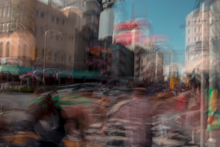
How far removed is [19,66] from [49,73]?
0.30 metres

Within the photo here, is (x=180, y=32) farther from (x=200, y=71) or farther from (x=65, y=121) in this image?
(x=65, y=121)

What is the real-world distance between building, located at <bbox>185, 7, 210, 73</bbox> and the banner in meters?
0.19

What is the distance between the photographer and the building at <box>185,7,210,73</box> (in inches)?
46.0

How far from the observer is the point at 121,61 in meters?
1.47

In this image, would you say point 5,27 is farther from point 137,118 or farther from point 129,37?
point 137,118

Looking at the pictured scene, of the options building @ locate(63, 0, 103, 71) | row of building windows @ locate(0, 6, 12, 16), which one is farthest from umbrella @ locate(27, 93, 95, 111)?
row of building windows @ locate(0, 6, 12, 16)

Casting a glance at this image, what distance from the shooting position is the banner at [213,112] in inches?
43.1

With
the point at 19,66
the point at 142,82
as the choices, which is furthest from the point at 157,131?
the point at 19,66

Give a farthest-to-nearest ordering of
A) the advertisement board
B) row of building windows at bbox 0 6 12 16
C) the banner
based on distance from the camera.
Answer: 1. row of building windows at bbox 0 6 12 16
2. the advertisement board
3. the banner

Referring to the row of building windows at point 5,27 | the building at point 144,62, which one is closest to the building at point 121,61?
the building at point 144,62

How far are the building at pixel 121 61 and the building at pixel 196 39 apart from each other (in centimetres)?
42

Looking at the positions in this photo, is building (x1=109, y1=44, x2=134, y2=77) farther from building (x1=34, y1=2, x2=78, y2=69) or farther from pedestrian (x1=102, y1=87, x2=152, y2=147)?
building (x1=34, y1=2, x2=78, y2=69)

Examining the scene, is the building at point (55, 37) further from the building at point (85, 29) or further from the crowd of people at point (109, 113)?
the crowd of people at point (109, 113)

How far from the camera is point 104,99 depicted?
160 centimetres
